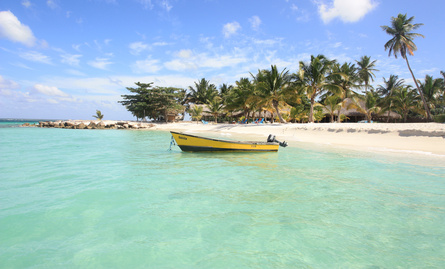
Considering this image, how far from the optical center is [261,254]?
291 cm

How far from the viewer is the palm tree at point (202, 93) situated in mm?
45912

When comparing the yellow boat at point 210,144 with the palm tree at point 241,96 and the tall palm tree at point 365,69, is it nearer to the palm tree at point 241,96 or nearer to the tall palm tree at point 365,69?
the palm tree at point 241,96

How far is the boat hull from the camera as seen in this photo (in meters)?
10.6

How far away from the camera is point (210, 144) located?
10.8m

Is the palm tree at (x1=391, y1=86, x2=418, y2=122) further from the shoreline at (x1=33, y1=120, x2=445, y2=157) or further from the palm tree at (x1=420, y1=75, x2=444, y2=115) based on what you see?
the shoreline at (x1=33, y1=120, x2=445, y2=157)

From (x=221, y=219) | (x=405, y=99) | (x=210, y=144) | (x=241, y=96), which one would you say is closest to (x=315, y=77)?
(x=241, y=96)

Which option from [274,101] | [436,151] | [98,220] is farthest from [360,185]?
[274,101]

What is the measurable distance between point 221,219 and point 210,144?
697cm

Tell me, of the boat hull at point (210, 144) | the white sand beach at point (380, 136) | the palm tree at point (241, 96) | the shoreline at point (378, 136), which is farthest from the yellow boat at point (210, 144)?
the palm tree at point (241, 96)

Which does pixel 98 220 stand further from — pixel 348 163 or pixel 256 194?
pixel 348 163

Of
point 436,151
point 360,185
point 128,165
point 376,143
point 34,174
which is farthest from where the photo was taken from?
point 376,143

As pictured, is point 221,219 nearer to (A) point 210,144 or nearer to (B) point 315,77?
(A) point 210,144

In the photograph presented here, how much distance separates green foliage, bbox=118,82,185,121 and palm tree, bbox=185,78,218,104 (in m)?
7.92

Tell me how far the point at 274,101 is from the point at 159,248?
24.1 meters
